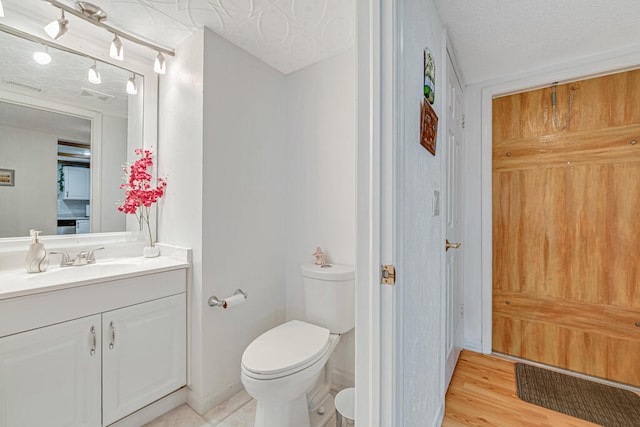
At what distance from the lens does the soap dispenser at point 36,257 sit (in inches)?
53.3

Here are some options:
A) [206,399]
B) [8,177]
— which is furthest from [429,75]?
[8,177]

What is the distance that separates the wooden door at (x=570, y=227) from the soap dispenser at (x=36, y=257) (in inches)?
114

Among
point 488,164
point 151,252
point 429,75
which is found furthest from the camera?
point 488,164

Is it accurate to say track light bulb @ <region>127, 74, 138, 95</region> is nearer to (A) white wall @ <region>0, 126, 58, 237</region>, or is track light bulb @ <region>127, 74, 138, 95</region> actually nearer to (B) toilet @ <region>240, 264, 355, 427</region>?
(A) white wall @ <region>0, 126, 58, 237</region>

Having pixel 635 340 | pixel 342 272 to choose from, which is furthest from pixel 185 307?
pixel 635 340

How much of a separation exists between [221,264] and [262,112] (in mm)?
1069

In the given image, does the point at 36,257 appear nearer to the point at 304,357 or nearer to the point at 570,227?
the point at 304,357

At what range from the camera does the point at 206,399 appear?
1570mm

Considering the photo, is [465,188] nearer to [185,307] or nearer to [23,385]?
[185,307]

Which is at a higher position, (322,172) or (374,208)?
(322,172)

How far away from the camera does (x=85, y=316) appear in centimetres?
127

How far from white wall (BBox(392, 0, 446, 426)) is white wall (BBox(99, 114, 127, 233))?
73.0 inches

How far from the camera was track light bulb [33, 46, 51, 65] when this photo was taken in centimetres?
149

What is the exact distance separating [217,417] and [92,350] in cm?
74
